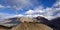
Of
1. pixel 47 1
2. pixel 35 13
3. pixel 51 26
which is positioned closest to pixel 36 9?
pixel 35 13

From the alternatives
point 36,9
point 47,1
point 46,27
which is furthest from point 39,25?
point 47,1

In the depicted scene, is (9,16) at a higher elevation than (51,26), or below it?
higher

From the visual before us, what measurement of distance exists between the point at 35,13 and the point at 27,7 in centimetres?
12

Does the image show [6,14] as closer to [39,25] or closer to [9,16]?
[9,16]

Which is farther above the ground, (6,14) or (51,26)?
(6,14)

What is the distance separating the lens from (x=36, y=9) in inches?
62.4

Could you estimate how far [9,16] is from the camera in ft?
5.16

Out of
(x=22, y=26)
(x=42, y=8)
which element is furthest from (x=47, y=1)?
(x=22, y=26)

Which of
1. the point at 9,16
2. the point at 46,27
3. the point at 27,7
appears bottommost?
the point at 46,27

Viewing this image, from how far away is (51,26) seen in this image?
5.11 ft

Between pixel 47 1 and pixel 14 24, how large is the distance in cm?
47

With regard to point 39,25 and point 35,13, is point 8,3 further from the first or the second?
point 39,25

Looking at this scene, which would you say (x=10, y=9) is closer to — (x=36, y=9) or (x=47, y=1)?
(x=36, y=9)

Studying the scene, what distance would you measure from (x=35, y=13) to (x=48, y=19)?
0.17 metres
